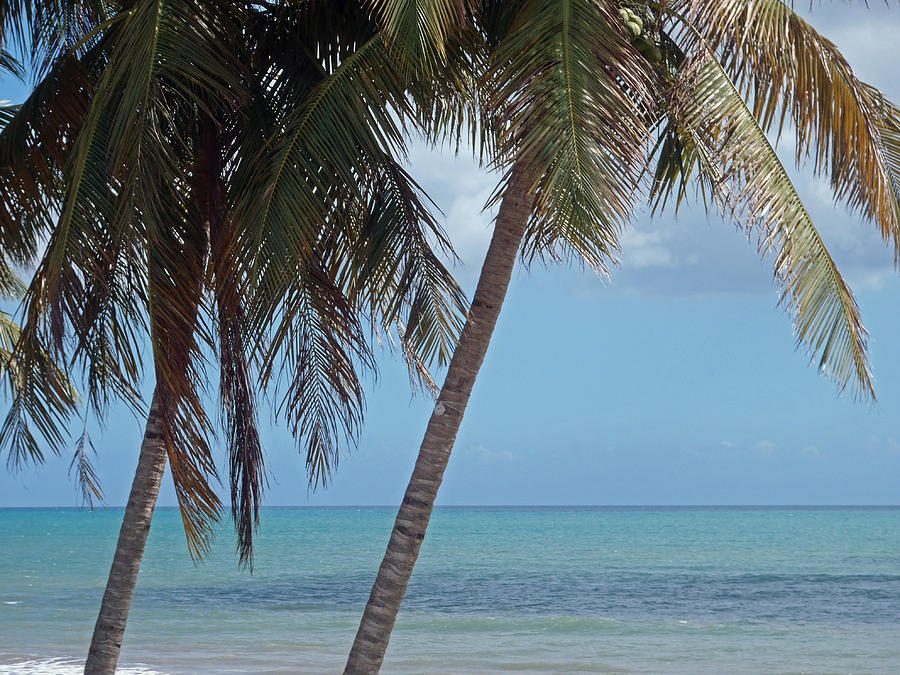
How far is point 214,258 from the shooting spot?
17.9 feet

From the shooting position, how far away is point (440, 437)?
5031mm

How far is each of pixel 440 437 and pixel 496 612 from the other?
46.2 ft

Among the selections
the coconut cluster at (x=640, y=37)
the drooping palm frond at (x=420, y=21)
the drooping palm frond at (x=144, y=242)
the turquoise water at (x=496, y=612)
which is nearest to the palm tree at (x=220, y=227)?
the drooping palm frond at (x=144, y=242)

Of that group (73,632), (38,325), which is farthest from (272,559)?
(38,325)

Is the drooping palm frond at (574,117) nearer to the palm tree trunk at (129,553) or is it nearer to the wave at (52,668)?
the palm tree trunk at (129,553)

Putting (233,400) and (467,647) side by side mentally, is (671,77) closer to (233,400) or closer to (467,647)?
(233,400)

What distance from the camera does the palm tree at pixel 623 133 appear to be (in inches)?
170

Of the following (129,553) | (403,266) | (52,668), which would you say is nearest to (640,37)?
(403,266)

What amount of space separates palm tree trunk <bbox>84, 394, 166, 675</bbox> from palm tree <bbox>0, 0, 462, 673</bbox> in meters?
0.01

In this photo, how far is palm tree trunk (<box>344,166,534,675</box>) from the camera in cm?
487

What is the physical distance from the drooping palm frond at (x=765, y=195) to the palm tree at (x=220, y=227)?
5.34ft

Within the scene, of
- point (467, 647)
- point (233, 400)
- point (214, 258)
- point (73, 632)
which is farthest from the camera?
point (73, 632)

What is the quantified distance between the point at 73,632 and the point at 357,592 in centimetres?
790

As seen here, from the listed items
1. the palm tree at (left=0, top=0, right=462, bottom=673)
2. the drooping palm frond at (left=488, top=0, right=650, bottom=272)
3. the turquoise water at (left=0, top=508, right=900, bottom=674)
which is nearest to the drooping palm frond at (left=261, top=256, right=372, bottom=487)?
the palm tree at (left=0, top=0, right=462, bottom=673)
